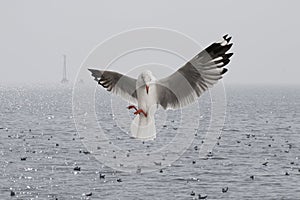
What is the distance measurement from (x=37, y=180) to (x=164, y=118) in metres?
65.4

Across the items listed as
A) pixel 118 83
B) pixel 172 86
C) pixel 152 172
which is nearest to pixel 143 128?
pixel 172 86

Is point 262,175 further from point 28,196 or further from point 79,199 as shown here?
point 28,196

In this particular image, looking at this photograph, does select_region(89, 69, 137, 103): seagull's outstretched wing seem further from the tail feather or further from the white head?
the white head

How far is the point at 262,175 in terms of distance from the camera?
7469 cm

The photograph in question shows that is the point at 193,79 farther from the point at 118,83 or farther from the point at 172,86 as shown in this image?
the point at 118,83

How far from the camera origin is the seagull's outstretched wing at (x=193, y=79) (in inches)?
256

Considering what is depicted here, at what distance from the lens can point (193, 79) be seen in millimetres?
7160

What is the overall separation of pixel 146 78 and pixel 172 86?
924 mm

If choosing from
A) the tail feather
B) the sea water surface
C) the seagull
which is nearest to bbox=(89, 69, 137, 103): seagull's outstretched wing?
the seagull

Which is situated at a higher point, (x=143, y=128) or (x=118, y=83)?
(x=118, y=83)

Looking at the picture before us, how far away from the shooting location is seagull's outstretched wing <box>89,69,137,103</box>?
7363 millimetres

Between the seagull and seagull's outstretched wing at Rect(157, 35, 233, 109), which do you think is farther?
seagull's outstretched wing at Rect(157, 35, 233, 109)

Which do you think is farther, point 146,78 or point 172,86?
point 172,86

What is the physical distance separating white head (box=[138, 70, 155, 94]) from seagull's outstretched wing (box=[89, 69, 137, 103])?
0.70m
